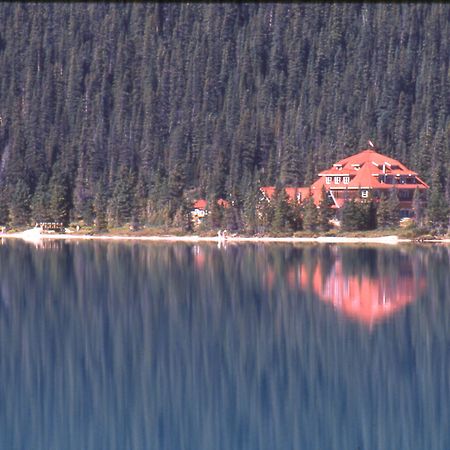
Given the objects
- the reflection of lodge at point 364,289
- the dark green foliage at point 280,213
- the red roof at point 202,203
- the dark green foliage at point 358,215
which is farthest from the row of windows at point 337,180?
the reflection of lodge at point 364,289

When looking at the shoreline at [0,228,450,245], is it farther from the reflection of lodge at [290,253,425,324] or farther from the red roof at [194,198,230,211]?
the reflection of lodge at [290,253,425,324]

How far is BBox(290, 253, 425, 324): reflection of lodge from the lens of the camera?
130ft

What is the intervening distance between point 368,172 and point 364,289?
5180 cm

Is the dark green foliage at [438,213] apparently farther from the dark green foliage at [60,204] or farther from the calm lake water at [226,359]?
the dark green foliage at [60,204]

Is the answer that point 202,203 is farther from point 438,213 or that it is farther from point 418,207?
point 438,213

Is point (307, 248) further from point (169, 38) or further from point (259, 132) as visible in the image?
point (169, 38)

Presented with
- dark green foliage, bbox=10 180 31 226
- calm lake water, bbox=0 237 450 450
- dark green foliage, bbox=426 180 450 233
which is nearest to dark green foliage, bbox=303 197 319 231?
dark green foliage, bbox=426 180 450 233

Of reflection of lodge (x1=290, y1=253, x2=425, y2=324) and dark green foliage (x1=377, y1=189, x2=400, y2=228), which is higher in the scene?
dark green foliage (x1=377, y1=189, x2=400, y2=228)

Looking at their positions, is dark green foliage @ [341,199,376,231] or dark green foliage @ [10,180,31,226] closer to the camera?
dark green foliage @ [341,199,376,231]

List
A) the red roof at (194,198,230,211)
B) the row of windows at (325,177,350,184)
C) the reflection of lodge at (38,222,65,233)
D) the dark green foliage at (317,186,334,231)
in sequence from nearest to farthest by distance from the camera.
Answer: the dark green foliage at (317,186,334,231), the row of windows at (325,177,350,184), the red roof at (194,198,230,211), the reflection of lodge at (38,222,65,233)

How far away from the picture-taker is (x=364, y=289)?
1807 inches

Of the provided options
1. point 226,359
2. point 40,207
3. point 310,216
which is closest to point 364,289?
point 226,359

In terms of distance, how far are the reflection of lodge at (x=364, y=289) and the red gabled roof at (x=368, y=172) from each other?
129 ft

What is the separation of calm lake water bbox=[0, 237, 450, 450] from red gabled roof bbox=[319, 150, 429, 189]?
41.2 m
